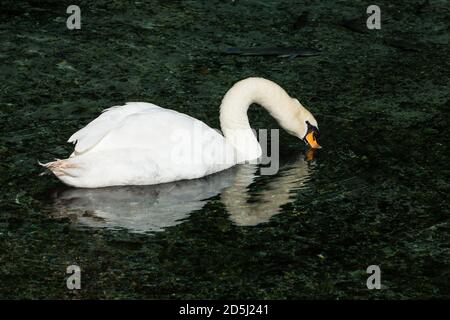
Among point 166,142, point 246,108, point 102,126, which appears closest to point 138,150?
point 166,142

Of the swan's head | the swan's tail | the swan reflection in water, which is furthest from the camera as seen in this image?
the swan's head

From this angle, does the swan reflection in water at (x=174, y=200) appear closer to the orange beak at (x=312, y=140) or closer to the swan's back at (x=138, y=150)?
the swan's back at (x=138, y=150)

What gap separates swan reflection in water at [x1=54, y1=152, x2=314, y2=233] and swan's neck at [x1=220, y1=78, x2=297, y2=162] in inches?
9.4

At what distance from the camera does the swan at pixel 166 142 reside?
751 centimetres

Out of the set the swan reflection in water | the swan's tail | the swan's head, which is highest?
the swan's head

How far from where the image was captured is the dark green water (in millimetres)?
6609

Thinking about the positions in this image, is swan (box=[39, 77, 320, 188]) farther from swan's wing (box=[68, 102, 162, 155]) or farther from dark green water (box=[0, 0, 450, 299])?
dark green water (box=[0, 0, 450, 299])

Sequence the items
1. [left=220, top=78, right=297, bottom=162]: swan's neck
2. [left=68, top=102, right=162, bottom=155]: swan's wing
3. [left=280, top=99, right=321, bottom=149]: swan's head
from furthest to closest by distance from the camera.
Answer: [left=280, top=99, right=321, bottom=149]: swan's head < [left=220, top=78, right=297, bottom=162]: swan's neck < [left=68, top=102, right=162, bottom=155]: swan's wing

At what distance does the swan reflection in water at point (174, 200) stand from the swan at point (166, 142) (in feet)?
0.22

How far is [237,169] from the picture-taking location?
8.16 m

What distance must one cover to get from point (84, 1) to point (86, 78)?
6.04 ft

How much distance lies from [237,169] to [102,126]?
3.50 feet

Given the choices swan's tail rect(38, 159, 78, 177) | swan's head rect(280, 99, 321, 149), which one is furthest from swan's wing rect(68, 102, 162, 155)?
swan's head rect(280, 99, 321, 149)
